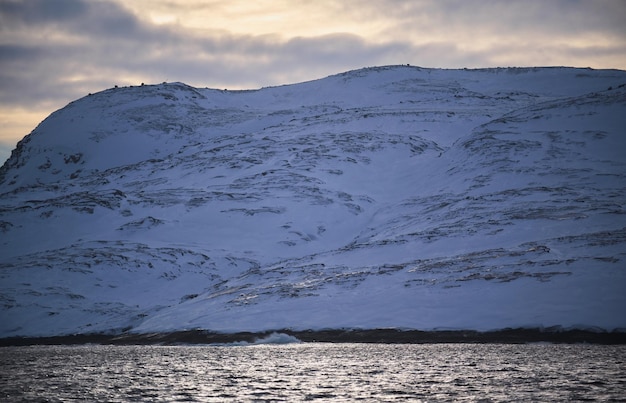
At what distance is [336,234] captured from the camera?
104812 millimetres

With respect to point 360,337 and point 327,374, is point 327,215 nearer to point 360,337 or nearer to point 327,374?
point 360,337

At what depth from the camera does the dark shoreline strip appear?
6053 cm

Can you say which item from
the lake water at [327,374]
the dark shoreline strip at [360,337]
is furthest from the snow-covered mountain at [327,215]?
the lake water at [327,374]

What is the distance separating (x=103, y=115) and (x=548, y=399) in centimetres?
15192

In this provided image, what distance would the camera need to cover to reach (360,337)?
68.2 metres

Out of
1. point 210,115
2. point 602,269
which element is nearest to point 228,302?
point 602,269

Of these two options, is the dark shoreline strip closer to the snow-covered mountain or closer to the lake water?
the snow-covered mountain

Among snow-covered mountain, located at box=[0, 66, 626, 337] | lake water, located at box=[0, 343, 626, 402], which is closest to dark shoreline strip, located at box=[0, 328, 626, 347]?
snow-covered mountain, located at box=[0, 66, 626, 337]

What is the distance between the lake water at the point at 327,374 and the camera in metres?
37.6

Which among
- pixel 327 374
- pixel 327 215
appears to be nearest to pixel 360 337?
pixel 327 374

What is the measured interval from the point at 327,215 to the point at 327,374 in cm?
6394

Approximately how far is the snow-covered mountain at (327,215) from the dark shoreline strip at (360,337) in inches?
48.8

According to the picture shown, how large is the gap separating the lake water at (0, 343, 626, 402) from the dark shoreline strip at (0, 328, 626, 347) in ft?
6.26

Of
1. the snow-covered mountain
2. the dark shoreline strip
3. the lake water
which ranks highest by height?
the snow-covered mountain
